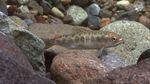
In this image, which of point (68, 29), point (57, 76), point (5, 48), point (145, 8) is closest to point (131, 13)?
point (145, 8)

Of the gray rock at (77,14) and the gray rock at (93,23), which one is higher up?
the gray rock at (77,14)

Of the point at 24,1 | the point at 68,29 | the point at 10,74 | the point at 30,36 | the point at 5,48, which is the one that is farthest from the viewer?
the point at 24,1

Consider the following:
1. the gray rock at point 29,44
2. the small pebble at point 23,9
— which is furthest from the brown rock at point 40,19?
the gray rock at point 29,44

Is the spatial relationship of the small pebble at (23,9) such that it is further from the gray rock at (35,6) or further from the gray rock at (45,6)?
the gray rock at (45,6)

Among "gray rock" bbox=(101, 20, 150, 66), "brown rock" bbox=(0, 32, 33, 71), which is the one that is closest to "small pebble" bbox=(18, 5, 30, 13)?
"gray rock" bbox=(101, 20, 150, 66)

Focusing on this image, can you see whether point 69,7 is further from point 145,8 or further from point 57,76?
point 57,76

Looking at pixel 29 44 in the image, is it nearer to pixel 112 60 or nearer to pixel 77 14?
pixel 112 60

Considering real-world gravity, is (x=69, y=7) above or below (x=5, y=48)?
below
